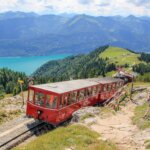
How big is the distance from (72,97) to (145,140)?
523 inches

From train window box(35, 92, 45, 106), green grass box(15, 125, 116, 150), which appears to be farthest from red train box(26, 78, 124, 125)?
green grass box(15, 125, 116, 150)

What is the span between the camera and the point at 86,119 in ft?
101

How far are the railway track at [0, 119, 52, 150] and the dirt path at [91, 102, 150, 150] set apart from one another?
6162mm

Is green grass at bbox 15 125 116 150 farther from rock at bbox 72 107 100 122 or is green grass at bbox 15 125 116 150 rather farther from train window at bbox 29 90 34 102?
train window at bbox 29 90 34 102

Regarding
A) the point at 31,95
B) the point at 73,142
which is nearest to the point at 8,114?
the point at 31,95

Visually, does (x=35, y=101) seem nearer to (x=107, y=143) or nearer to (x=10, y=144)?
(x=10, y=144)

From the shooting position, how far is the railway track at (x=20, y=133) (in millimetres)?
27531

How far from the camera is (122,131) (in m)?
26.7

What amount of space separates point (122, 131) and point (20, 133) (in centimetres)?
967

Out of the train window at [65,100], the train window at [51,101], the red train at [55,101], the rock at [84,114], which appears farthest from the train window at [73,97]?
the train window at [51,101]

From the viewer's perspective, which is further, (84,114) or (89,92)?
(89,92)

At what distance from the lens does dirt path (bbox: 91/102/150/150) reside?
2278 cm

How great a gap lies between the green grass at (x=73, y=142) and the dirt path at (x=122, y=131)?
1238 millimetres

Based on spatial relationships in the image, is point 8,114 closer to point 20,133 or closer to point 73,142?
point 20,133
